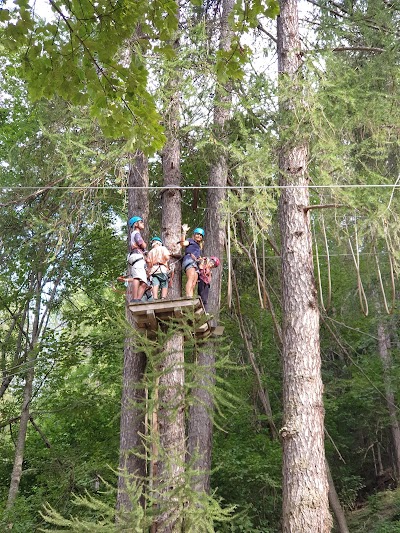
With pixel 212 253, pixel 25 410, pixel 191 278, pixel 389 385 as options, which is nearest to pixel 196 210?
pixel 212 253

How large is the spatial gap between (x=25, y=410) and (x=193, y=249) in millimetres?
6406

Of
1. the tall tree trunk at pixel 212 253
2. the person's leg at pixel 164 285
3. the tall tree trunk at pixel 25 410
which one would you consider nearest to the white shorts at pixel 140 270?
the person's leg at pixel 164 285

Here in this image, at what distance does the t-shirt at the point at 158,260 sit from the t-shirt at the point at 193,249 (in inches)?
14.9

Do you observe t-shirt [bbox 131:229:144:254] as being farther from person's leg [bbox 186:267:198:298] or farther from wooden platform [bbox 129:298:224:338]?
wooden platform [bbox 129:298:224:338]

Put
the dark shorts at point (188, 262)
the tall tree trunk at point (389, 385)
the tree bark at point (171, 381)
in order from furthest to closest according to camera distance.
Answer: the tall tree trunk at point (389, 385) < the dark shorts at point (188, 262) < the tree bark at point (171, 381)

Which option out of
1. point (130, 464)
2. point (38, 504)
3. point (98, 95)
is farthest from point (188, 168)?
point (98, 95)

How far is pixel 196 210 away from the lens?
1055 centimetres

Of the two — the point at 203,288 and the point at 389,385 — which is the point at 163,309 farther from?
the point at 389,385

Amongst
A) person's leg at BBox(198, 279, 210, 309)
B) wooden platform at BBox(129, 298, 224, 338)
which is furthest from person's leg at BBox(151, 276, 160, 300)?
person's leg at BBox(198, 279, 210, 309)

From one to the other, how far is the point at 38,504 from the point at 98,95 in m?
9.16

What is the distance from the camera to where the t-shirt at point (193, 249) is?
7.18 metres

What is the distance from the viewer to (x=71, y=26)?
10.9 feet

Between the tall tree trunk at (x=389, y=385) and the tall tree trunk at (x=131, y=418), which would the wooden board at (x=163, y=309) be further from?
the tall tree trunk at (x=389, y=385)

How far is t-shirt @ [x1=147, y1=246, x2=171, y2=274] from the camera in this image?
6.79 meters
